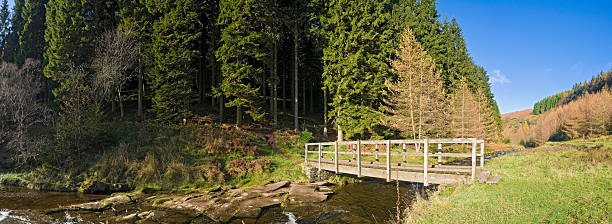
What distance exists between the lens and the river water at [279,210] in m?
9.46

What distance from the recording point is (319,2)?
28.8 metres

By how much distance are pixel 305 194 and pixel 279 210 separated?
1968 millimetres

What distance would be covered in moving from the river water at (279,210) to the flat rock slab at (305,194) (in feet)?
1.36

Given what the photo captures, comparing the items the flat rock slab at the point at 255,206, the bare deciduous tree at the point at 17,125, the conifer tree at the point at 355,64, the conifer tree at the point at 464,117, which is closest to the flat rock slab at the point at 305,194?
the flat rock slab at the point at 255,206

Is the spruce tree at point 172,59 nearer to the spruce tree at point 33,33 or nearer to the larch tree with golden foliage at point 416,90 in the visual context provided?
the spruce tree at point 33,33

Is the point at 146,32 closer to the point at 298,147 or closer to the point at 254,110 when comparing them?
the point at 254,110

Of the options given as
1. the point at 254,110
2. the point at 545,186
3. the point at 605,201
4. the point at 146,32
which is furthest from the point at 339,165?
the point at 146,32

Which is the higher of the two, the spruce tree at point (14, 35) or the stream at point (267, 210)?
the spruce tree at point (14, 35)

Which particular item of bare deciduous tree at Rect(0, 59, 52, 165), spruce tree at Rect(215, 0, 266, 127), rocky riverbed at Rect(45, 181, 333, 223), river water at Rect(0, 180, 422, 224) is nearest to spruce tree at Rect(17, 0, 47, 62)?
bare deciduous tree at Rect(0, 59, 52, 165)

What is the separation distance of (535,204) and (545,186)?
1.97 m

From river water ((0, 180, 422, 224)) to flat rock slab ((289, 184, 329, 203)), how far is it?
0.42 meters

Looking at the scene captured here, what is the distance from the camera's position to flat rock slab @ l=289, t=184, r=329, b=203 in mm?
11681

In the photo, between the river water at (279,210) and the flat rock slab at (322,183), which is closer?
the river water at (279,210)

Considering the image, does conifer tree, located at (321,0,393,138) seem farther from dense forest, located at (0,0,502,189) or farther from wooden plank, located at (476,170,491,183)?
wooden plank, located at (476,170,491,183)
